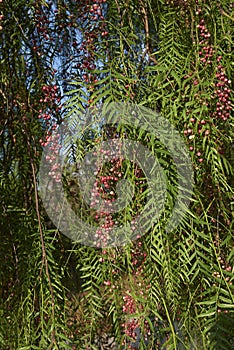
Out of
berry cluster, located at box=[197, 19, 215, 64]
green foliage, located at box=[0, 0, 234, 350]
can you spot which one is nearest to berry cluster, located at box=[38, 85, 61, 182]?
green foliage, located at box=[0, 0, 234, 350]

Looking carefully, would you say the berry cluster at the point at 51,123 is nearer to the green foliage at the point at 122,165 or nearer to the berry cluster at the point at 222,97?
the green foliage at the point at 122,165

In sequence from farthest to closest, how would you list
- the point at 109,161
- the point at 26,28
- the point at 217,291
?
the point at 26,28 < the point at 109,161 < the point at 217,291

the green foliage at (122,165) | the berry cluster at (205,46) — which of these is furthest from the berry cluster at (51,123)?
the berry cluster at (205,46)

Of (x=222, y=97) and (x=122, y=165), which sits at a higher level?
(x=222, y=97)

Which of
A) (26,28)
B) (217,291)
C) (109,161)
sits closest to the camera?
(217,291)

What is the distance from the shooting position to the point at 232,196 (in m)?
Result: 0.85

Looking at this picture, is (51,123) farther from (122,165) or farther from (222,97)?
(222,97)

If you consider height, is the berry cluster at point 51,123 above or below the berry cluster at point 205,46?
below

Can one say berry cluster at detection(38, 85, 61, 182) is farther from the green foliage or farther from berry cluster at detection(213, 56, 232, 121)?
berry cluster at detection(213, 56, 232, 121)

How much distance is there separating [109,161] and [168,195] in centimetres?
15

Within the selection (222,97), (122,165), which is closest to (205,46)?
(222,97)

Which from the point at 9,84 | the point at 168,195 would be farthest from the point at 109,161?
the point at 9,84

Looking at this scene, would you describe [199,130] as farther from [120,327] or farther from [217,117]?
[120,327]

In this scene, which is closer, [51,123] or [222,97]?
[222,97]
